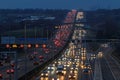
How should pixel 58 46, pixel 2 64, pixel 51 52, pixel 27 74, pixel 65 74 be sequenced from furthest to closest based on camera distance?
pixel 58 46 < pixel 51 52 < pixel 2 64 < pixel 65 74 < pixel 27 74

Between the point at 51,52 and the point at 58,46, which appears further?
the point at 58,46

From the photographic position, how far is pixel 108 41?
2648 inches

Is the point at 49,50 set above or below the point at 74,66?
above

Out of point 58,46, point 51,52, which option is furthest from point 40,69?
point 58,46

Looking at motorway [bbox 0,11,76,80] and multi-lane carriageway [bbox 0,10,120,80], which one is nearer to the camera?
multi-lane carriageway [bbox 0,10,120,80]

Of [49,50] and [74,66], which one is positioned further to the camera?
[49,50]

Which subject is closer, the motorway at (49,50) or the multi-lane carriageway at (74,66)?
the multi-lane carriageway at (74,66)

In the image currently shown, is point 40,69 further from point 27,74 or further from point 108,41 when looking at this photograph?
point 108,41

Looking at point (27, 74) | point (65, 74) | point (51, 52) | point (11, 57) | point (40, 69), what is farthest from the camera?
point (51, 52)

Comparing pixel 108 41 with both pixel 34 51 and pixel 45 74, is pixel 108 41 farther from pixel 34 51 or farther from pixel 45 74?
pixel 45 74

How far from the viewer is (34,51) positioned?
6669 cm

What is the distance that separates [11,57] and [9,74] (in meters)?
16.7

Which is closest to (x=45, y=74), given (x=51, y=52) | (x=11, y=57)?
(x=11, y=57)

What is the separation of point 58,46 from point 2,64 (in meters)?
26.0
